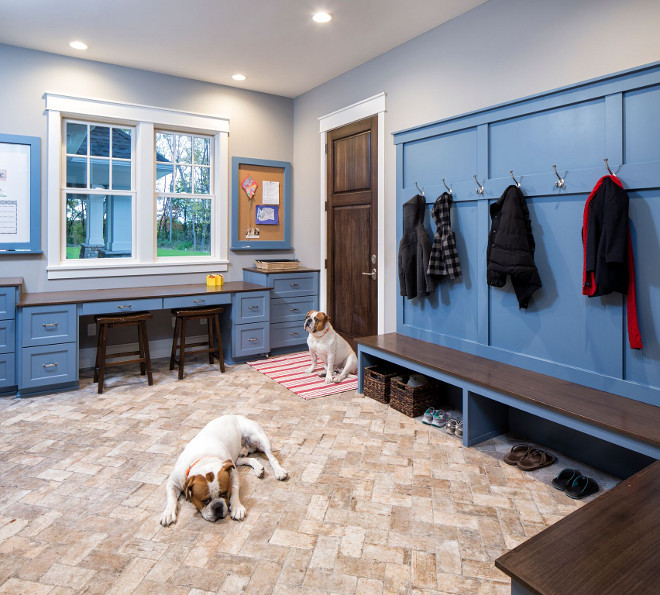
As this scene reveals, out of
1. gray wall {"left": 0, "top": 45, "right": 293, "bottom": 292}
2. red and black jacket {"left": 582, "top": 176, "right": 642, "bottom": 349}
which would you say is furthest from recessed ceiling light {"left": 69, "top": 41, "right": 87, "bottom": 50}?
red and black jacket {"left": 582, "top": 176, "right": 642, "bottom": 349}

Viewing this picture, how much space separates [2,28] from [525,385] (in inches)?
182

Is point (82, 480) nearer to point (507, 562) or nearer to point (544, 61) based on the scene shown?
point (507, 562)

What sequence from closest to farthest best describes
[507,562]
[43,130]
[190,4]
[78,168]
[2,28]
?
[507,562] < [190,4] < [2,28] < [43,130] < [78,168]

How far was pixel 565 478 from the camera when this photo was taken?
2375 mm

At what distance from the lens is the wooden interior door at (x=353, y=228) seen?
446cm

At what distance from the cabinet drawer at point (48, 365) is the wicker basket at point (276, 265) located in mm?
2010

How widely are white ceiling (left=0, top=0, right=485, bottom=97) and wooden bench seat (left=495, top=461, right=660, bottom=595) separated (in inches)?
129

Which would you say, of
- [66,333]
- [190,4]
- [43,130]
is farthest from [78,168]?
[190,4]

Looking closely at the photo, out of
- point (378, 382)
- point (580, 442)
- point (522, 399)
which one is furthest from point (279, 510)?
point (580, 442)

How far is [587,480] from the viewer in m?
2.31

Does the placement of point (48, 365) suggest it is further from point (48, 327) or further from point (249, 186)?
point (249, 186)

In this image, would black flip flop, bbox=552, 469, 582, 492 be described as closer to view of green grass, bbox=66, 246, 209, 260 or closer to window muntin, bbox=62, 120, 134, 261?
view of green grass, bbox=66, 246, 209, 260

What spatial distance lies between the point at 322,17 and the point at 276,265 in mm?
2421

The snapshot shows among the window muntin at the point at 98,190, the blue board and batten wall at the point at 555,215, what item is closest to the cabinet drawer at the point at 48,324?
the window muntin at the point at 98,190
